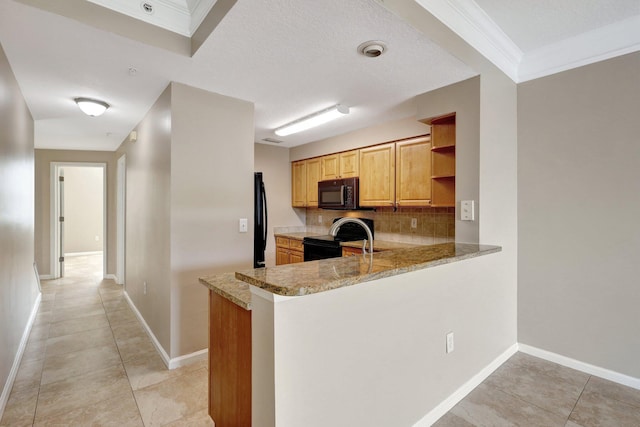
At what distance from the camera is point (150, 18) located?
6.08 feet

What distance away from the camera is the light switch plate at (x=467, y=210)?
2336 millimetres

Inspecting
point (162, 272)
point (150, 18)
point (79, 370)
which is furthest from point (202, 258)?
point (150, 18)

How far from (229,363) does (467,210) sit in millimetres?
1943

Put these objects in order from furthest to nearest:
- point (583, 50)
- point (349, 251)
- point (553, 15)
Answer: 1. point (349, 251)
2. point (583, 50)
3. point (553, 15)

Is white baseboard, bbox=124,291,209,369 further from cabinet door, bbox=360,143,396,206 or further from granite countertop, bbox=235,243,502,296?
cabinet door, bbox=360,143,396,206

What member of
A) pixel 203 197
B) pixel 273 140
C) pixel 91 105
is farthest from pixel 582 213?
pixel 91 105

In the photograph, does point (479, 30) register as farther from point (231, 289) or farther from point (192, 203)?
point (192, 203)

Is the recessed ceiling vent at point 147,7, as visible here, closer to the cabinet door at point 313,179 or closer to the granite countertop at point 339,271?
the granite countertop at point 339,271

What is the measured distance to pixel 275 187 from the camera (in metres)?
4.94

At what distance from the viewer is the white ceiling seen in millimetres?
1683

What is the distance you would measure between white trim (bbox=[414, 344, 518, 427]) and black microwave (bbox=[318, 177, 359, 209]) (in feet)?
7.10

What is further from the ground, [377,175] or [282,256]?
[377,175]

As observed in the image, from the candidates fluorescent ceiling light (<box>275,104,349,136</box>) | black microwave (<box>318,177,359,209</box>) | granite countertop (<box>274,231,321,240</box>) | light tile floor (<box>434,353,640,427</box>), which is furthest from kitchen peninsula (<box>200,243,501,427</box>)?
granite countertop (<box>274,231,321,240</box>)

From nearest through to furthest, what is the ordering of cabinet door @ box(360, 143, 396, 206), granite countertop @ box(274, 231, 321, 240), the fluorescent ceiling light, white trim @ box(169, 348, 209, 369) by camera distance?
white trim @ box(169, 348, 209, 369)
the fluorescent ceiling light
cabinet door @ box(360, 143, 396, 206)
granite countertop @ box(274, 231, 321, 240)
